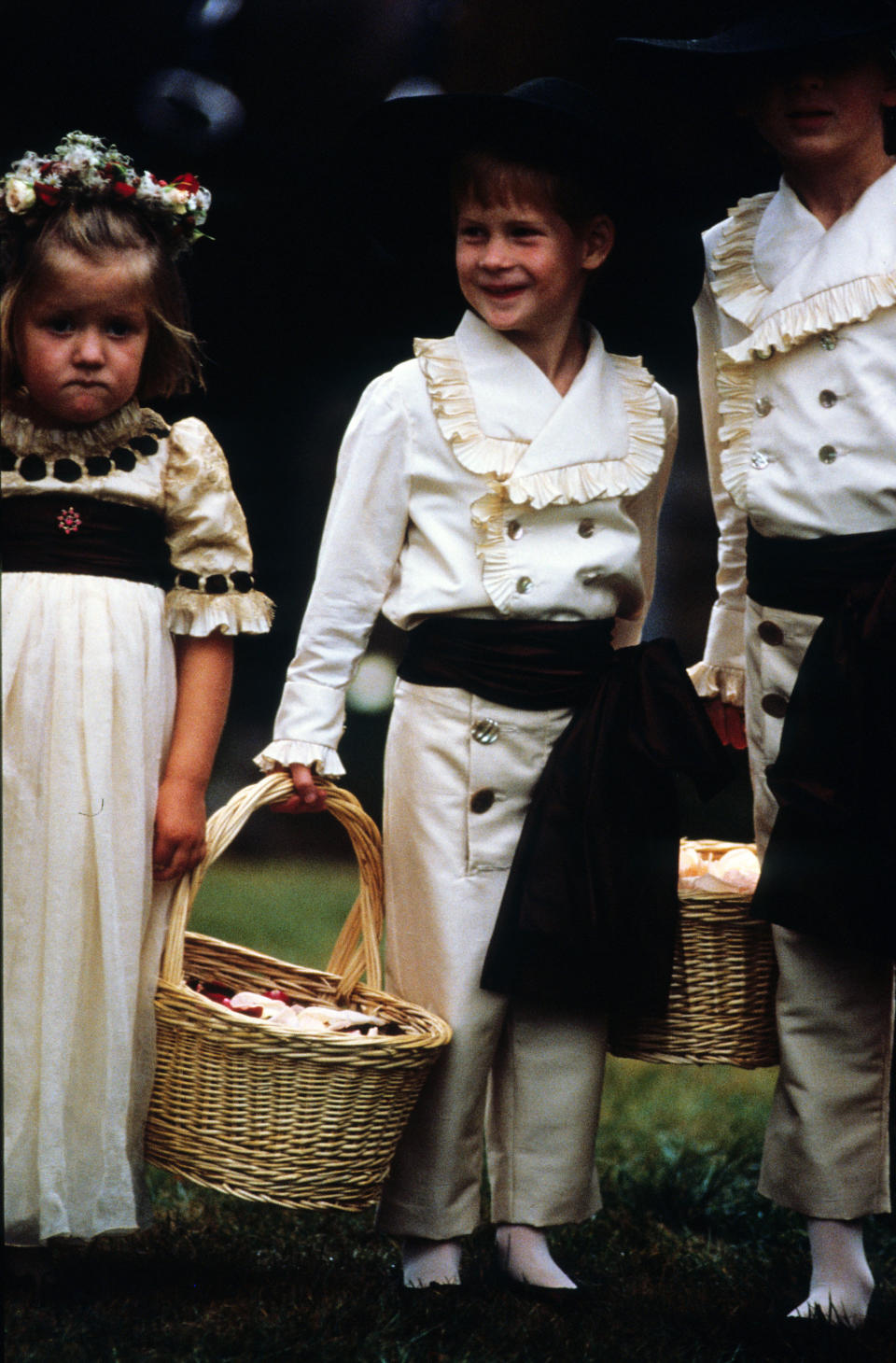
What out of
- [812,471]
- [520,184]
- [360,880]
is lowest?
[360,880]

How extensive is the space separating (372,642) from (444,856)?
150cm

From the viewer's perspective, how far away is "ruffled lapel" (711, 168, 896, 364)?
2.21m

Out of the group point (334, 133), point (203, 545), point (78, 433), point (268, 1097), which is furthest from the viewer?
point (334, 133)

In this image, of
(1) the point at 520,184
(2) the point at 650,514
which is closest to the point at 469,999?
(2) the point at 650,514

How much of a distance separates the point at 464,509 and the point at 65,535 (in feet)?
1.94

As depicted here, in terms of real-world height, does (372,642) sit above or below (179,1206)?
above

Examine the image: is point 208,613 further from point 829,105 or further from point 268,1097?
point 829,105

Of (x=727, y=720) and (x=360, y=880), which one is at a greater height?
(x=727, y=720)

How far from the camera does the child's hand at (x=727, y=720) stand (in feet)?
8.51

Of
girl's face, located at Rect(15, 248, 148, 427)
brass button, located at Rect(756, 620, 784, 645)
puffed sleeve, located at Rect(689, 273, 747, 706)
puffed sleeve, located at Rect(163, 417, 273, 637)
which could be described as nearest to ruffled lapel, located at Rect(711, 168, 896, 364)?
puffed sleeve, located at Rect(689, 273, 747, 706)

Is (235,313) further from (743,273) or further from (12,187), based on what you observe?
(743,273)

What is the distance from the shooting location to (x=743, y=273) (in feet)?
7.78

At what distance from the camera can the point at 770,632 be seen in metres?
2.33

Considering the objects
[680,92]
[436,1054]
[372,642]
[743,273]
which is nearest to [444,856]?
[436,1054]
